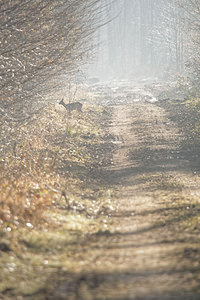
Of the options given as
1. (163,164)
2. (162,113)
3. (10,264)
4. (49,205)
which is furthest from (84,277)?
(162,113)

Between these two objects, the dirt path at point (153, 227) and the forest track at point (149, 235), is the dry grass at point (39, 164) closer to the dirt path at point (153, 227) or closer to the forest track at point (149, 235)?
the forest track at point (149, 235)

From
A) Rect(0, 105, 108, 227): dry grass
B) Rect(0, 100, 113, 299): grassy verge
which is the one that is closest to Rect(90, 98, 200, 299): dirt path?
Rect(0, 100, 113, 299): grassy verge

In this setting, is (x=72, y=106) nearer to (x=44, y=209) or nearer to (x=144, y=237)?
(x=44, y=209)

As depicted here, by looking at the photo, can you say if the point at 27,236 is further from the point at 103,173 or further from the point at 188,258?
the point at 103,173

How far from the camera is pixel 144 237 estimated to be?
4.81 m

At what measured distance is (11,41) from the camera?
26.4 feet

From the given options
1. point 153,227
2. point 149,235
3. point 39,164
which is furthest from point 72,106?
point 149,235

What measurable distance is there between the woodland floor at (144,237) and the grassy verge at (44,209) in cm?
16

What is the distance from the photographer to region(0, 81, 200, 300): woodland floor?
10.8 ft

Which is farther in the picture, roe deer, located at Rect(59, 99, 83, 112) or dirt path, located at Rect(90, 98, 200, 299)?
roe deer, located at Rect(59, 99, 83, 112)

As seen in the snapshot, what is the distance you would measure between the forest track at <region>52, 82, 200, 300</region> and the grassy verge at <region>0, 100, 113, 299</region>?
279mm

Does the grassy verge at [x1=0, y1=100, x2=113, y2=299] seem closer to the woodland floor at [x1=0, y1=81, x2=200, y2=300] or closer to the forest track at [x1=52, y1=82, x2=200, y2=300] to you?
the woodland floor at [x1=0, y1=81, x2=200, y2=300]

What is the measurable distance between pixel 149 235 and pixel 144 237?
10 cm

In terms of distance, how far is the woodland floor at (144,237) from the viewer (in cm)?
328
